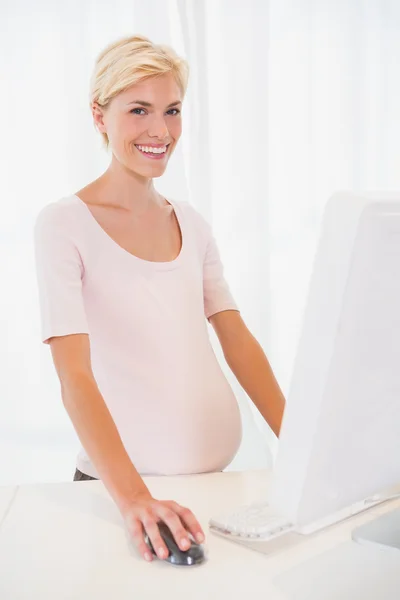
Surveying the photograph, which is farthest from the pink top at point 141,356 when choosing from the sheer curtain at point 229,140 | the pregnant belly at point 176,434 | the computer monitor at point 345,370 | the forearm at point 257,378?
the sheer curtain at point 229,140

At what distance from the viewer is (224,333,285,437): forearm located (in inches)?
68.5

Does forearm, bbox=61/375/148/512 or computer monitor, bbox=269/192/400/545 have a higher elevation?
computer monitor, bbox=269/192/400/545

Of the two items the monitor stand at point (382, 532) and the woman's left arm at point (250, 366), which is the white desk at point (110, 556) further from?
the woman's left arm at point (250, 366)

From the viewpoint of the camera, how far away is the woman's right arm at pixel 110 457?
1.10m

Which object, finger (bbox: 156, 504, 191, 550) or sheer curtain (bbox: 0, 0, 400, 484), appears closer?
finger (bbox: 156, 504, 191, 550)

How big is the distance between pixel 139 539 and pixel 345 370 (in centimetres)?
43

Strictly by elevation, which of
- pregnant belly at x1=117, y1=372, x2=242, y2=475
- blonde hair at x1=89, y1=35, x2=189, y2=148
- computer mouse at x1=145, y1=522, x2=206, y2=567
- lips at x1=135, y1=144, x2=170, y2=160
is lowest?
pregnant belly at x1=117, y1=372, x2=242, y2=475

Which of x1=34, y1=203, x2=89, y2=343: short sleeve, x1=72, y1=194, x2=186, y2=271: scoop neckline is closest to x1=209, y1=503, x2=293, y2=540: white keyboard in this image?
x1=34, y1=203, x2=89, y2=343: short sleeve

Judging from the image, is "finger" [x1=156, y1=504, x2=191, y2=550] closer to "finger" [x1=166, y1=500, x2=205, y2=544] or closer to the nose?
"finger" [x1=166, y1=500, x2=205, y2=544]

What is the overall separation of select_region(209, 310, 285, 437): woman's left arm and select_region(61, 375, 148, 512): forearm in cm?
44

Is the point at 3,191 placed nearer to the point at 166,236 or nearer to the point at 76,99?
the point at 76,99

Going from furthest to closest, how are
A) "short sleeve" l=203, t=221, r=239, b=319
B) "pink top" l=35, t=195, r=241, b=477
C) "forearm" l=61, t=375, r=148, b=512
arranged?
"short sleeve" l=203, t=221, r=239, b=319 < "pink top" l=35, t=195, r=241, b=477 < "forearm" l=61, t=375, r=148, b=512

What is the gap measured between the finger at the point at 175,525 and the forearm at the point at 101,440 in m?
0.09

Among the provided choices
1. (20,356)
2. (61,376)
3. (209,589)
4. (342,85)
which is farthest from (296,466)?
(342,85)
